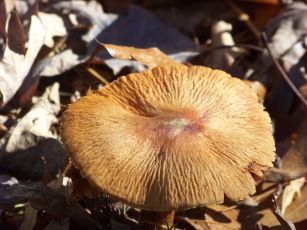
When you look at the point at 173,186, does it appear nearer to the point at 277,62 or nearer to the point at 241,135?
the point at 241,135

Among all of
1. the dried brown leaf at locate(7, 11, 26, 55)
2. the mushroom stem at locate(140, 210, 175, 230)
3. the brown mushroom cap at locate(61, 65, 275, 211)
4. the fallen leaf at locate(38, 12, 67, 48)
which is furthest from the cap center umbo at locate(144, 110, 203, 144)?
the fallen leaf at locate(38, 12, 67, 48)

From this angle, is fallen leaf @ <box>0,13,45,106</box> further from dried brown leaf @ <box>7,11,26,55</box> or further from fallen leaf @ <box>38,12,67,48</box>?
fallen leaf @ <box>38,12,67,48</box>

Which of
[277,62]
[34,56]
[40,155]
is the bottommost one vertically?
[40,155]

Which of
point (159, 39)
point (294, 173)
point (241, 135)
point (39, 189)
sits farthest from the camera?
point (159, 39)

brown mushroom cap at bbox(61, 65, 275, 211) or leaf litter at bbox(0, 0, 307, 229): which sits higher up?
brown mushroom cap at bbox(61, 65, 275, 211)

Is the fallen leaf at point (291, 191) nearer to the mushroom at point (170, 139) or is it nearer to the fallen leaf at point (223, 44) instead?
the mushroom at point (170, 139)

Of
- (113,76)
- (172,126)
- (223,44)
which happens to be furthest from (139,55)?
(223,44)

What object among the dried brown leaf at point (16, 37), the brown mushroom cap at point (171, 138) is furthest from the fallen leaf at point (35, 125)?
the brown mushroom cap at point (171, 138)

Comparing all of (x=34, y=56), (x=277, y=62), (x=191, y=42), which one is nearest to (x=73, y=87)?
(x=34, y=56)

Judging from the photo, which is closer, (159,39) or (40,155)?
(40,155)
